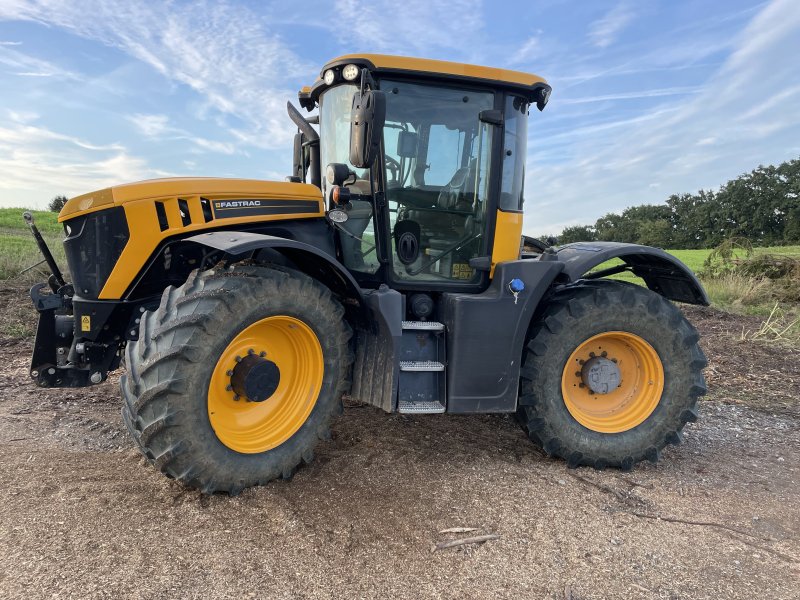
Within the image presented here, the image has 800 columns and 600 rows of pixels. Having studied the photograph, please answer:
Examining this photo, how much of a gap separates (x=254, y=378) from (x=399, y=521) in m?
1.14

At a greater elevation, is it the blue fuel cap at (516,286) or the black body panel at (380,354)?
the blue fuel cap at (516,286)

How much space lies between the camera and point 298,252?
12.1ft

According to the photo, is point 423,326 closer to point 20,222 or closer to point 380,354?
point 380,354

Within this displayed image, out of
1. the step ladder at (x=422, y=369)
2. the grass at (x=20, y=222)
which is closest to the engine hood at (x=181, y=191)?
the step ladder at (x=422, y=369)

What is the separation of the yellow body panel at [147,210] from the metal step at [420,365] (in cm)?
141

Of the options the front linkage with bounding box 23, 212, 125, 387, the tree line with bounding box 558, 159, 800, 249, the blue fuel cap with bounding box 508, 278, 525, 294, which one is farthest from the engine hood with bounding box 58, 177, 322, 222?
the tree line with bounding box 558, 159, 800, 249

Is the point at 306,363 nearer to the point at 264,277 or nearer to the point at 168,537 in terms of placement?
the point at 264,277

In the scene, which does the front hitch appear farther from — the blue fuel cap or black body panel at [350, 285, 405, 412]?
the blue fuel cap

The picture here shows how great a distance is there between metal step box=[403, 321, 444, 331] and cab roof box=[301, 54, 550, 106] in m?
1.69

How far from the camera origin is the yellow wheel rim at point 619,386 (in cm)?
425

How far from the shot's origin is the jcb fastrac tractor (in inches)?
130

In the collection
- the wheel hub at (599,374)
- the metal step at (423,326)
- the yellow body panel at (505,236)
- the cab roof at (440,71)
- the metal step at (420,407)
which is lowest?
the metal step at (420,407)

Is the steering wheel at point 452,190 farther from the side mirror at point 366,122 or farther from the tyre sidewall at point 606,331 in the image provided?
the tyre sidewall at point 606,331

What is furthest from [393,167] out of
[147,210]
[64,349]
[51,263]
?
[64,349]
